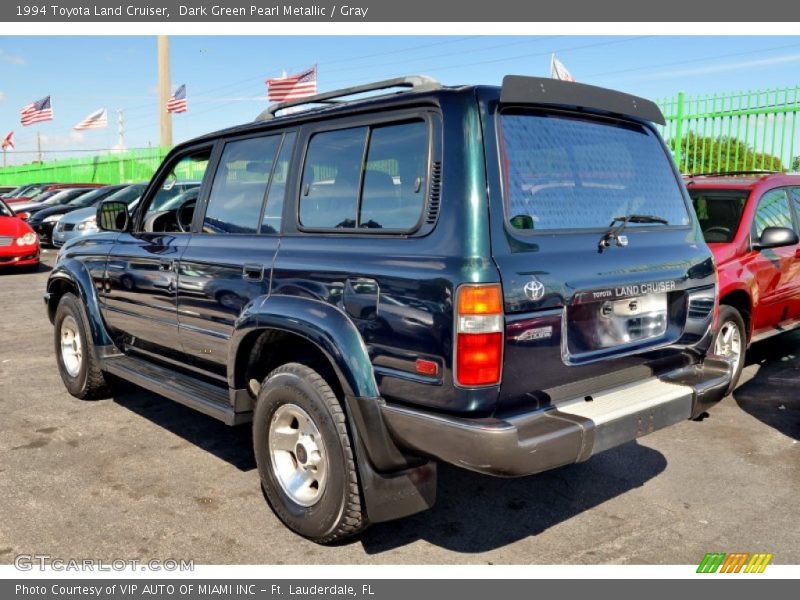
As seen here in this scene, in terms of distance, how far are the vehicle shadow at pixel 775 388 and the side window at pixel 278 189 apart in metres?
3.64

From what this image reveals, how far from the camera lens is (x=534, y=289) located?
2807 millimetres

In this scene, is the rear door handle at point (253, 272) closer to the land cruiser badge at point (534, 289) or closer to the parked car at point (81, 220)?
the land cruiser badge at point (534, 289)

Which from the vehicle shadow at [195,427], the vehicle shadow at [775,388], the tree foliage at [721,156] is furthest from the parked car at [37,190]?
the vehicle shadow at [775,388]

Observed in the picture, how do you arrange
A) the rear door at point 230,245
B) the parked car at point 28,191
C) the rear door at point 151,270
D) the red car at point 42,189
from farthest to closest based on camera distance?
the parked car at point 28,191 < the red car at point 42,189 < the rear door at point 151,270 < the rear door at point 230,245

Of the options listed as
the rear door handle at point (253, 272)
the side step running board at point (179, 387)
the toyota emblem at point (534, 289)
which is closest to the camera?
the toyota emblem at point (534, 289)

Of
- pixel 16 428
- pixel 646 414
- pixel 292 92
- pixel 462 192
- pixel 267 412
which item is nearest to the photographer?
pixel 462 192

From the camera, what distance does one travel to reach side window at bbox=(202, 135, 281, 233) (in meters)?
3.82

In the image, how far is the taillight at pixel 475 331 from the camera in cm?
266

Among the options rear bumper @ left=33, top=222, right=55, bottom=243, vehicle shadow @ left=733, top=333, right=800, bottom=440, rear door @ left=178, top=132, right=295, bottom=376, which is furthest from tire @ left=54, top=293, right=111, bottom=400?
rear bumper @ left=33, top=222, right=55, bottom=243

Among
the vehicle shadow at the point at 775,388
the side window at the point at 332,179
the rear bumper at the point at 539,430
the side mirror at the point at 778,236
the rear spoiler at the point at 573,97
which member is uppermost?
the rear spoiler at the point at 573,97

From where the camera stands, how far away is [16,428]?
4.91m
